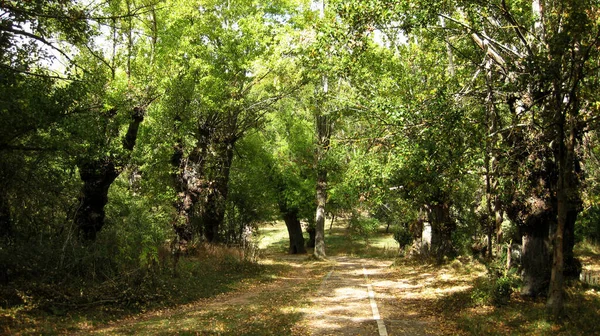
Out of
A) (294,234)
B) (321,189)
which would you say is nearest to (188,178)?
(321,189)

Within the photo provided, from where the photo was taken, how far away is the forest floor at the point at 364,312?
941cm

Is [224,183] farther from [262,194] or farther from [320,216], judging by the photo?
[320,216]

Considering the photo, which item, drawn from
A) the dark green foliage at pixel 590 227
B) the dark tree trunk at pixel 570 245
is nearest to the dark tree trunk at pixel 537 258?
the dark tree trunk at pixel 570 245

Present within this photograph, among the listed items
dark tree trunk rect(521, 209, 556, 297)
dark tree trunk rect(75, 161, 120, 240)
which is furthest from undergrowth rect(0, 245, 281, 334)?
dark tree trunk rect(521, 209, 556, 297)

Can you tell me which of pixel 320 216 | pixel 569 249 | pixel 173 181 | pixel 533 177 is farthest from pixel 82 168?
pixel 320 216

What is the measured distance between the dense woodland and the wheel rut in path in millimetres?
3366

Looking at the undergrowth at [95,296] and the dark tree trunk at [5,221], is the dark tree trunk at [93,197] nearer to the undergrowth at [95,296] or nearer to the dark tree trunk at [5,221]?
the dark tree trunk at [5,221]

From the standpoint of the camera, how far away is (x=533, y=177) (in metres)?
11.1

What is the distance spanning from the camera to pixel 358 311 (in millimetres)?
12047

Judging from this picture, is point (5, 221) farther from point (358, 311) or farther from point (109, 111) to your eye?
point (358, 311)

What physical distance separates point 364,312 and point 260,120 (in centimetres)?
1636

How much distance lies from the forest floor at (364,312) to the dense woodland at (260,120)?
877 millimetres

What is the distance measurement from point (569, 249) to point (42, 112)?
13919mm

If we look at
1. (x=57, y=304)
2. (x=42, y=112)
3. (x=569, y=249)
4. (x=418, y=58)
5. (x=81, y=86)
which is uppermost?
(x=418, y=58)
